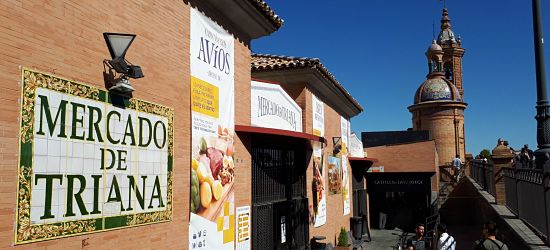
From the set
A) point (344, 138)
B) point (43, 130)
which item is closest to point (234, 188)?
point (43, 130)

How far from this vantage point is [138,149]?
587cm

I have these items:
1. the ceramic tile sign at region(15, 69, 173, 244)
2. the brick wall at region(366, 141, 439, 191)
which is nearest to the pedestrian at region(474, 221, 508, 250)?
the ceramic tile sign at region(15, 69, 173, 244)

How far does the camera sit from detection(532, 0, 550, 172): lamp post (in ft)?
27.8

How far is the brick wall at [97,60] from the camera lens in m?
4.14

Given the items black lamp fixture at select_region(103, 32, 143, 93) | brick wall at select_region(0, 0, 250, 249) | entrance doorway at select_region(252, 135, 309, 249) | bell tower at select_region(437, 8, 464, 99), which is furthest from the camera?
bell tower at select_region(437, 8, 464, 99)

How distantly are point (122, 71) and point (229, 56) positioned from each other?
375 centimetres

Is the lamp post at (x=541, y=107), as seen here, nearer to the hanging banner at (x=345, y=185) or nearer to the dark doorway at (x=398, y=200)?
the hanging banner at (x=345, y=185)

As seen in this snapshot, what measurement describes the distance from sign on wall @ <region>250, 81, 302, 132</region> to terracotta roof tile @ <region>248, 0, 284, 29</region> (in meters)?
1.40

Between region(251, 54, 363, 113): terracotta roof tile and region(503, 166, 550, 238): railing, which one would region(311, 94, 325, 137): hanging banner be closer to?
region(251, 54, 363, 113): terracotta roof tile

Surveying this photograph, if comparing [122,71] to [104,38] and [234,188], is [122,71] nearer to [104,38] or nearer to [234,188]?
[104,38]

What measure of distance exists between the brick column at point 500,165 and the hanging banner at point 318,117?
5.54 metres

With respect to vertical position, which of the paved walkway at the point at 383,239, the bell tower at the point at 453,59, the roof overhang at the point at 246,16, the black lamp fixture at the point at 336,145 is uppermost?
the bell tower at the point at 453,59

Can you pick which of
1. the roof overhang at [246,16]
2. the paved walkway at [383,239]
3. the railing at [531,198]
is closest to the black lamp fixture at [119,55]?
the roof overhang at [246,16]

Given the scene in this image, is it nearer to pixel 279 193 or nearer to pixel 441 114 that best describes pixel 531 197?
pixel 279 193
